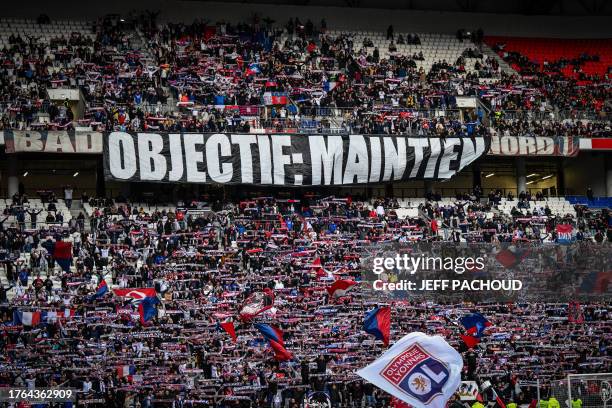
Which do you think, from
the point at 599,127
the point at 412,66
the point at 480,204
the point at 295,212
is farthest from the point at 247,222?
the point at 599,127

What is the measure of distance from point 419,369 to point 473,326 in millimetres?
15813

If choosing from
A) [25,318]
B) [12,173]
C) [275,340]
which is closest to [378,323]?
[275,340]

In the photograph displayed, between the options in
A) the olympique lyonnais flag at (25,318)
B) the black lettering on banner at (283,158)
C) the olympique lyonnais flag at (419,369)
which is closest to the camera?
the olympique lyonnais flag at (419,369)

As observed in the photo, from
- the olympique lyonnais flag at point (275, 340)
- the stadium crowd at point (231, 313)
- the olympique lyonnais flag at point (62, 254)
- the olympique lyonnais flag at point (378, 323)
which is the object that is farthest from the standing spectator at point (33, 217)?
the olympique lyonnais flag at point (378, 323)

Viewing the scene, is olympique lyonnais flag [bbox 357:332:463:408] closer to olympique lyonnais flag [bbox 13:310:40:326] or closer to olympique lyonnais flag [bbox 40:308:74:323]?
olympique lyonnais flag [bbox 40:308:74:323]

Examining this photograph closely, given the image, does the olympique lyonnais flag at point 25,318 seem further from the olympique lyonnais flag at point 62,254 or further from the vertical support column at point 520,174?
the vertical support column at point 520,174

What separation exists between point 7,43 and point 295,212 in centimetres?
1548

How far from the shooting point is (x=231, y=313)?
36.0 meters

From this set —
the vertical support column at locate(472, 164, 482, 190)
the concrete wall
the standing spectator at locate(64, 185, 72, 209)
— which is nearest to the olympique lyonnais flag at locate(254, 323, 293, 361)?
the standing spectator at locate(64, 185, 72, 209)

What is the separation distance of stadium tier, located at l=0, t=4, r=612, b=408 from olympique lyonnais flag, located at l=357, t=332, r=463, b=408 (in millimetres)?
5806

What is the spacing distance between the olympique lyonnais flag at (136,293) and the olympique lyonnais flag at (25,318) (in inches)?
102

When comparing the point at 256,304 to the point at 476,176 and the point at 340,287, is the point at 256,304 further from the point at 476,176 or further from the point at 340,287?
the point at 476,176

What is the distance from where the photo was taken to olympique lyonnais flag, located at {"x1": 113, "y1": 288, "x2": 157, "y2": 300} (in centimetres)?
3519

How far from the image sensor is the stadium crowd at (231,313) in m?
33.4
